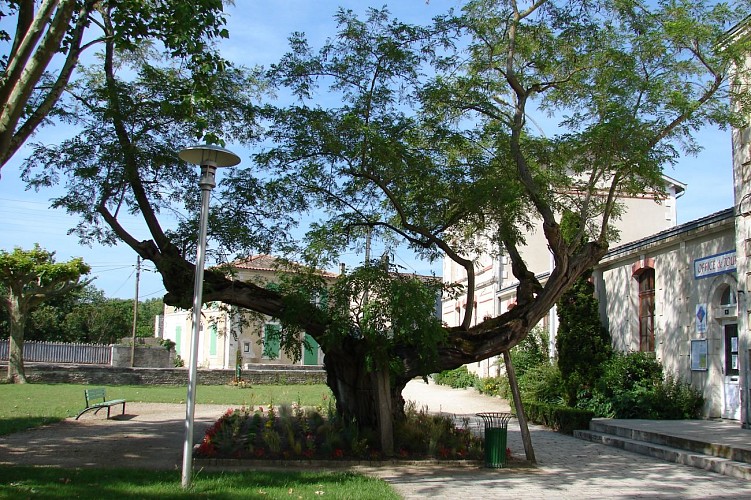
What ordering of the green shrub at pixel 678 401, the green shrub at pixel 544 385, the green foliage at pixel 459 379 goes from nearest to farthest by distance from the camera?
the green shrub at pixel 678 401 < the green shrub at pixel 544 385 < the green foliage at pixel 459 379

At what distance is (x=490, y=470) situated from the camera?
10883 millimetres

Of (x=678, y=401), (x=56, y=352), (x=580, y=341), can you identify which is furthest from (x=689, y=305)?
(x=56, y=352)

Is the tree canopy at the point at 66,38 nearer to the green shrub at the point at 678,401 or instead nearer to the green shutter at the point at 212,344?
the green shrub at the point at 678,401

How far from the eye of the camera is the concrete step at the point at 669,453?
10484mm

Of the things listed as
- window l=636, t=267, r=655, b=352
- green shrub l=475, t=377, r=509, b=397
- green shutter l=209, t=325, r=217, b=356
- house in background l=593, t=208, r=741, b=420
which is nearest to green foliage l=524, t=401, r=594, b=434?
house in background l=593, t=208, r=741, b=420

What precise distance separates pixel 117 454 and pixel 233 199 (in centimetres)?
492

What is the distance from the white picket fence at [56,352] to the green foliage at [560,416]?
27140mm

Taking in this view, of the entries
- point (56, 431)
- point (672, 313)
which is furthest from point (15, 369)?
point (672, 313)

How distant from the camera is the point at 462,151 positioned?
41.7 ft

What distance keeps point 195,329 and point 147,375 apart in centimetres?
2472

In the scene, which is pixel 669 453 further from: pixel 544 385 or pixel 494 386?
pixel 494 386

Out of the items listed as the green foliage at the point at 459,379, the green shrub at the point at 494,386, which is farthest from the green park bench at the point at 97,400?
the green foliage at the point at 459,379

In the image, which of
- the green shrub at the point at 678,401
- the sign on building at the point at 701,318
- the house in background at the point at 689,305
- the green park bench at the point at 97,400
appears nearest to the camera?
the house in background at the point at 689,305

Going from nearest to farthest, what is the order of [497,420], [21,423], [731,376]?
[497,420] < [21,423] < [731,376]
